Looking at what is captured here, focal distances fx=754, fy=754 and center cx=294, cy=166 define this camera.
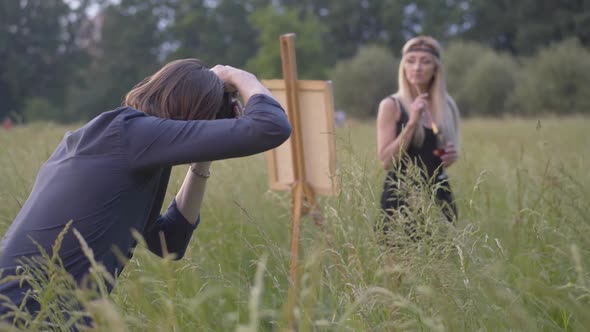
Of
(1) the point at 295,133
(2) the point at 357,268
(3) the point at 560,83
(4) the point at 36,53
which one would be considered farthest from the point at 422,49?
(4) the point at 36,53

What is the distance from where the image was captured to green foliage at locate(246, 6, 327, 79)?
41656 mm

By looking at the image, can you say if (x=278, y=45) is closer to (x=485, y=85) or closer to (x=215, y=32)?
(x=215, y=32)

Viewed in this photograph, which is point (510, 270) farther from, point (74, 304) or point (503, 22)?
point (503, 22)

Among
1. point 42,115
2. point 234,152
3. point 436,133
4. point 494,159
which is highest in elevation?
point 234,152

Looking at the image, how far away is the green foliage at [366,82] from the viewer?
37.5 metres

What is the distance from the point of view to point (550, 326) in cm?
241

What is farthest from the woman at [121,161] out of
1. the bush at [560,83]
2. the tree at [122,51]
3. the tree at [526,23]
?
the tree at [526,23]

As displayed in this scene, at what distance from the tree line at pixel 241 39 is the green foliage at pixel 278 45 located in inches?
2.4

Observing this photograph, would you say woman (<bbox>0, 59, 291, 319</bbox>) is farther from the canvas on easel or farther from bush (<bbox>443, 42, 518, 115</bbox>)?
bush (<bbox>443, 42, 518, 115</bbox>)

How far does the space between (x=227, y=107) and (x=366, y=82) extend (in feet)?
117

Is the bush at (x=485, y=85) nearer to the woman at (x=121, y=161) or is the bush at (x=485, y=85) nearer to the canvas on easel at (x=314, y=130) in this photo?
the canvas on easel at (x=314, y=130)

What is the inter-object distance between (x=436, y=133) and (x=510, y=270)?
961 millimetres

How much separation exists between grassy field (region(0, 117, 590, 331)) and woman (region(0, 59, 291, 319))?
12cm

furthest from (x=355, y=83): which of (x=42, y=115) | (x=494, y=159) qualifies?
(x=494, y=159)
